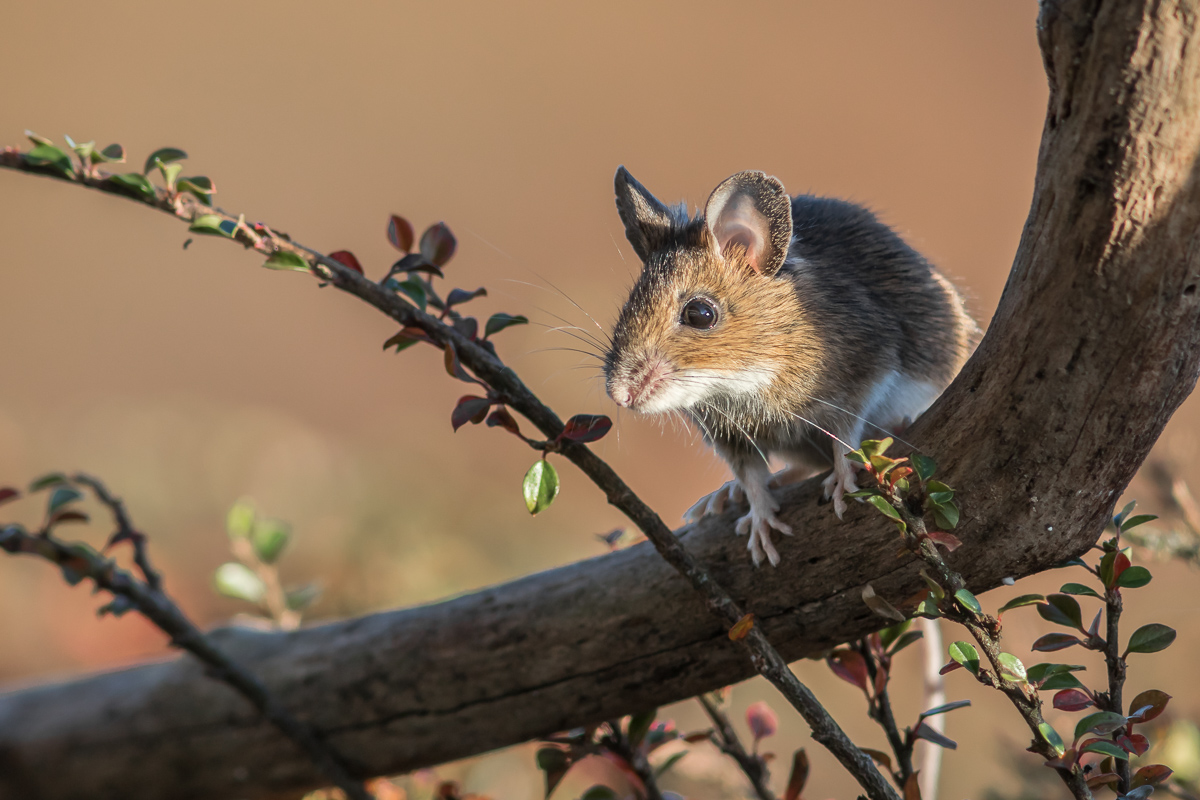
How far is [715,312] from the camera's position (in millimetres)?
1833

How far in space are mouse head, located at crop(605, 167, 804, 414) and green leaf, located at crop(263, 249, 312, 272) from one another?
2.56 feet

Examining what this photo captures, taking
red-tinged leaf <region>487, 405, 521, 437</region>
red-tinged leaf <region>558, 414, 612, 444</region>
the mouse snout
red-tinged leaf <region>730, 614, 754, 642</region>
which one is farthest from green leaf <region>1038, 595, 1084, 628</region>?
the mouse snout

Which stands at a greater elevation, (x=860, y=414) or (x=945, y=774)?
(x=860, y=414)

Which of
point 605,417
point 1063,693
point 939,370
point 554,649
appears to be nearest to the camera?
point 1063,693

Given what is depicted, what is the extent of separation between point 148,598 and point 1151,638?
1403 millimetres

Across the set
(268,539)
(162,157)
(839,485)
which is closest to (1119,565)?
(839,485)

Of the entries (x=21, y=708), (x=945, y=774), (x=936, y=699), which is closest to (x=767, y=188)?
(x=936, y=699)

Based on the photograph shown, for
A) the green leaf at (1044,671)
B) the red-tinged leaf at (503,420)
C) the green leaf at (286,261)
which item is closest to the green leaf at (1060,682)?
the green leaf at (1044,671)

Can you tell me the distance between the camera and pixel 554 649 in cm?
168

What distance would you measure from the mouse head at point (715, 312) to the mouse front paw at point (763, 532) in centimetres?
29

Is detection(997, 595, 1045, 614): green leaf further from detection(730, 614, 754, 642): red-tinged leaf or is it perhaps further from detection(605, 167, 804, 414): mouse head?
detection(605, 167, 804, 414): mouse head

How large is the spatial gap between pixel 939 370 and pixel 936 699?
73cm

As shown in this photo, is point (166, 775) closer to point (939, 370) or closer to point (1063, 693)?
point (1063, 693)

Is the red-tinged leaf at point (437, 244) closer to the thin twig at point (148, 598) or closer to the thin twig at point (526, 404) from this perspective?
the thin twig at point (526, 404)
